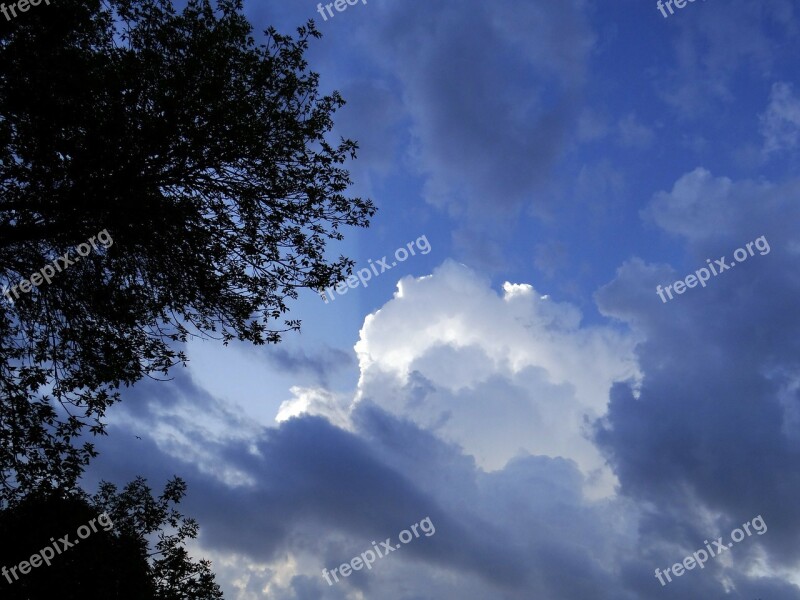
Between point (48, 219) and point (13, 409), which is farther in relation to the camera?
point (48, 219)

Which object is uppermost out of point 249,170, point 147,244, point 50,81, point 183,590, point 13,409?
point 50,81

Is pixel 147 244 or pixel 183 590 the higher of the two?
pixel 147 244

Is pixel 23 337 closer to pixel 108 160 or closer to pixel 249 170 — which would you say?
pixel 108 160

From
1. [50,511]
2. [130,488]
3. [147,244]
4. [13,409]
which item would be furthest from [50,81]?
[130,488]

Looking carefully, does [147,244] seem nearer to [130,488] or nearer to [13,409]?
[13,409]

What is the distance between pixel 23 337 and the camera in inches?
516

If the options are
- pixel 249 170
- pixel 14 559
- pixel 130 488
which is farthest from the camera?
pixel 130 488

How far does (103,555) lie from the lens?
1931cm

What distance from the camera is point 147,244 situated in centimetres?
1350

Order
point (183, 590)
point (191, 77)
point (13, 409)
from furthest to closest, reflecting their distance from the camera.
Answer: point (183, 590), point (191, 77), point (13, 409)

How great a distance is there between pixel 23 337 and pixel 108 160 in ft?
A: 15.8

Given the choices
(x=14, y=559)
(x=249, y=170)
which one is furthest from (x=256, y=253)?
(x=14, y=559)

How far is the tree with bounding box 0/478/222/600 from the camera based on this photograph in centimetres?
1752

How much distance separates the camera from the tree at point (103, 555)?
1752 cm
